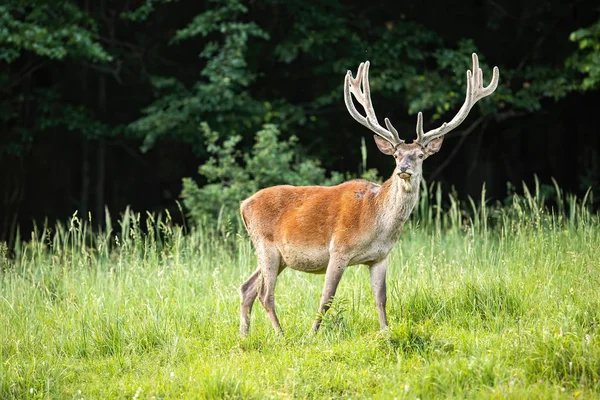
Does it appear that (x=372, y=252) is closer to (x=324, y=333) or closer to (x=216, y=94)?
(x=324, y=333)

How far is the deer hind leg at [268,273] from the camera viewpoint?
7.13 metres

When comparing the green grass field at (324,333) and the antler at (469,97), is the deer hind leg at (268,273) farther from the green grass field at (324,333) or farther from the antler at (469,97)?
the antler at (469,97)

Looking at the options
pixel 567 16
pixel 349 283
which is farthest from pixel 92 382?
pixel 567 16

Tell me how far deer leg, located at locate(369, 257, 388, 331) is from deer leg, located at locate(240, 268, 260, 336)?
1007 millimetres

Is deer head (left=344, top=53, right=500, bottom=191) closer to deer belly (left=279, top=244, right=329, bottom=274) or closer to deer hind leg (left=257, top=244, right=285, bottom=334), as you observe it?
deer belly (left=279, top=244, right=329, bottom=274)

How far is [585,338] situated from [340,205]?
83.5 inches

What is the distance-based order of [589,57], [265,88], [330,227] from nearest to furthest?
1. [330,227]
2. [589,57]
3. [265,88]

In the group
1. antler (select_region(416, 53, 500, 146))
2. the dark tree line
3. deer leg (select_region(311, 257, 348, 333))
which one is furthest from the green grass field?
the dark tree line

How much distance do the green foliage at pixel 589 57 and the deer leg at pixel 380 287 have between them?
7038 millimetres

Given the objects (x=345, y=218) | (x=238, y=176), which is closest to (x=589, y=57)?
(x=238, y=176)

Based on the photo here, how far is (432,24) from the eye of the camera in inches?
632

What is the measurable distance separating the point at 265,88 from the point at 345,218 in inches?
376

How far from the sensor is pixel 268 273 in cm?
718

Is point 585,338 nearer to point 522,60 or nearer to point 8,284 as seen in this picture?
point 8,284
